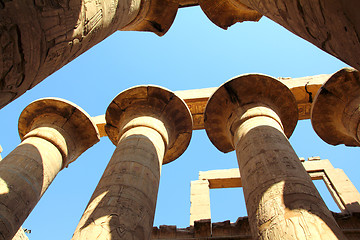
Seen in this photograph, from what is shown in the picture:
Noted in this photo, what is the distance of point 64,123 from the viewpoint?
7723mm

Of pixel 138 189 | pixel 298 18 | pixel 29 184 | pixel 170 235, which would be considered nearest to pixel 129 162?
pixel 138 189

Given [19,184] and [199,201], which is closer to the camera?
[19,184]

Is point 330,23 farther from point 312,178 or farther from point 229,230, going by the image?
point 312,178

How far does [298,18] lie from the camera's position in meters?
2.67

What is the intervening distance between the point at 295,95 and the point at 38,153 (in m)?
8.43

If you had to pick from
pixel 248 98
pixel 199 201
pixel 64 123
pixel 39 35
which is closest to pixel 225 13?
pixel 248 98

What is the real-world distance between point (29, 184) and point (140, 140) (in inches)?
105

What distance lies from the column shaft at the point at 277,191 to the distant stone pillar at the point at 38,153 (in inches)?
179

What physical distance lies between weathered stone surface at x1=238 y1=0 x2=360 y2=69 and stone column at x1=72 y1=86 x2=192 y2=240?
3386 mm

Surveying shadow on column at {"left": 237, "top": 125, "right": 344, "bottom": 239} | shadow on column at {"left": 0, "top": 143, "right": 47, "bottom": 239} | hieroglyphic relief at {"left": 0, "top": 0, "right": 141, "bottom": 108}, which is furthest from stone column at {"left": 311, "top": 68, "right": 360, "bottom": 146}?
shadow on column at {"left": 0, "top": 143, "right": 47, "bottom": 239}

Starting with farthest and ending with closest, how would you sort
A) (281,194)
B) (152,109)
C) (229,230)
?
1. (229,230)
2. (152,109)
3. (281,194)

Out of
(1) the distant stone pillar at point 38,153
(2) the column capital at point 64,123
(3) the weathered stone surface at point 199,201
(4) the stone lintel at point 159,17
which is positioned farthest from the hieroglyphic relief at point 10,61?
(3) the weathered stone surface at point 199,201

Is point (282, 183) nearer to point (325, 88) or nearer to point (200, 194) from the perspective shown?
point (325, 88)

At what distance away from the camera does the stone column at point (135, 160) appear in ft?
12.4
